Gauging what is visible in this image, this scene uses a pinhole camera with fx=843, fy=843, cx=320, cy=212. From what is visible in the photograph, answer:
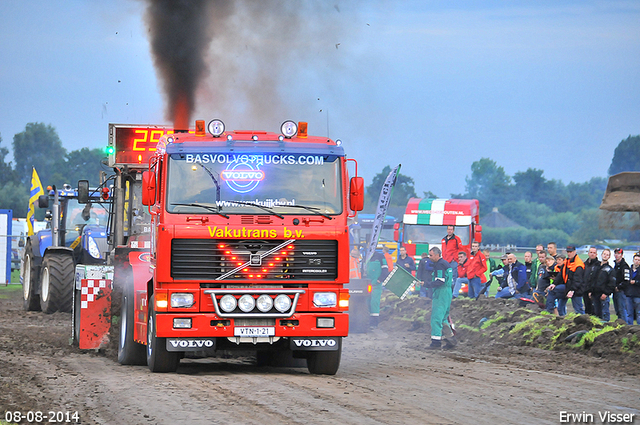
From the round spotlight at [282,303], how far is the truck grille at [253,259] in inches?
9.4

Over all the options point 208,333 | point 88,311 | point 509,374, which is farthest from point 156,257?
point 509,374

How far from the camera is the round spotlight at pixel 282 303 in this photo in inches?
417

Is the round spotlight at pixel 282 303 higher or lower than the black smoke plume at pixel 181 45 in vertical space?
lower

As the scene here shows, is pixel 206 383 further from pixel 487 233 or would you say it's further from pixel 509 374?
Result: pixel 487 233

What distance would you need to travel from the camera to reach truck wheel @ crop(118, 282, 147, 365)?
40.1 ft

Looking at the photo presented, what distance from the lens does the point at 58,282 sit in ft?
65.6

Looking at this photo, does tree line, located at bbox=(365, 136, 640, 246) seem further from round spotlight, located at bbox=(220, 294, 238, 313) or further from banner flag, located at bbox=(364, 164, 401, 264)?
round spotlight, located at bbox=(220, 294, 238, 313)

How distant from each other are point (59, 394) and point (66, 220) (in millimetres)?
12537

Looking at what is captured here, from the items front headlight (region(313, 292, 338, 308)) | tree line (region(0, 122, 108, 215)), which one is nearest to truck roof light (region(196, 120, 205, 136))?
front headlight (region(313, 292, 338, 308))

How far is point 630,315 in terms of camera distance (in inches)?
685

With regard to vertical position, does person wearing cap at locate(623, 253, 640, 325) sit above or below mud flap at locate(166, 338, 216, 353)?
above

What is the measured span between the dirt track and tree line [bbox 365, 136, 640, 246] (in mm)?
74335

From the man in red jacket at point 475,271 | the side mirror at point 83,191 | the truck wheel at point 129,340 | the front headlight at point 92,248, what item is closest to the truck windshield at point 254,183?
the truck wheel at point 129,340

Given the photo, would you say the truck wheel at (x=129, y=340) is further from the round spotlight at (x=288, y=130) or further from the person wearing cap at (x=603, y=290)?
the person wearing cap at (x=603, y=290)
